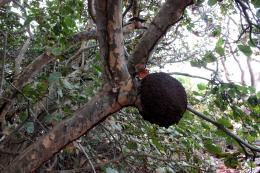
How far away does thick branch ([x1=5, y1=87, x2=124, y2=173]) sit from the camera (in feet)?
5.97

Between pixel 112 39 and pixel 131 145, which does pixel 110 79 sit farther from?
pixel 131 145

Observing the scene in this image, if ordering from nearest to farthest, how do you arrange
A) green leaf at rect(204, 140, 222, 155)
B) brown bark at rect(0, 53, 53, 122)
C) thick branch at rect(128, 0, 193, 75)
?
thick branch at rect(128, 0, 193, 75), green leaf at rect(204, 140, 222, 155), brown bark at rect(0, 53, 53, 122)

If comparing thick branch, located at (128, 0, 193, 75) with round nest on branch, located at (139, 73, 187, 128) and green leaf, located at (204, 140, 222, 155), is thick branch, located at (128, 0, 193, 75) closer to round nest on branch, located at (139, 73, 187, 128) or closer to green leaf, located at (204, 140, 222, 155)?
round nest on branch, located at (139, 73, 187, 128)

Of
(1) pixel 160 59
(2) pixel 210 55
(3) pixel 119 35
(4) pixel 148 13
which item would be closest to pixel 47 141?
(3) pixel 119 35

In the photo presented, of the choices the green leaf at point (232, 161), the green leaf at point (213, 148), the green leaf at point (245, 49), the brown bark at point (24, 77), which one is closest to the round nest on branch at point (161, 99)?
the green leaf at point (245, 49)

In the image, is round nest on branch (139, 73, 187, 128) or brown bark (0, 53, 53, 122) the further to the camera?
brown bark (0, 53, 53, 122)

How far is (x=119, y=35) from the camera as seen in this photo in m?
1.70

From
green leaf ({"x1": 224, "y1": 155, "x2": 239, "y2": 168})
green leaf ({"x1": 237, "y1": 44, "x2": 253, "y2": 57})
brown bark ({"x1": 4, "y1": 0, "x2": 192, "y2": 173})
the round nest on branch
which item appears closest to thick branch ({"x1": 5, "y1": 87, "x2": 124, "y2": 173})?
brown bark ({"x1": 4, "y1": 0, "x2": 192, "y2": 173})

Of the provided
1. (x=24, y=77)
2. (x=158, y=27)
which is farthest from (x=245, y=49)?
(x=24, y=77)

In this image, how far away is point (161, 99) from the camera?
1.64 meters

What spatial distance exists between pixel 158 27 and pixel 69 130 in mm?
675

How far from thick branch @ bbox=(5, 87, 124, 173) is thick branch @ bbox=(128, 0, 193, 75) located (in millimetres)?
198

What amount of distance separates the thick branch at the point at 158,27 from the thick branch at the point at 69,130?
0.20 m

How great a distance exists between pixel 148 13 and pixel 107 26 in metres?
2.46
